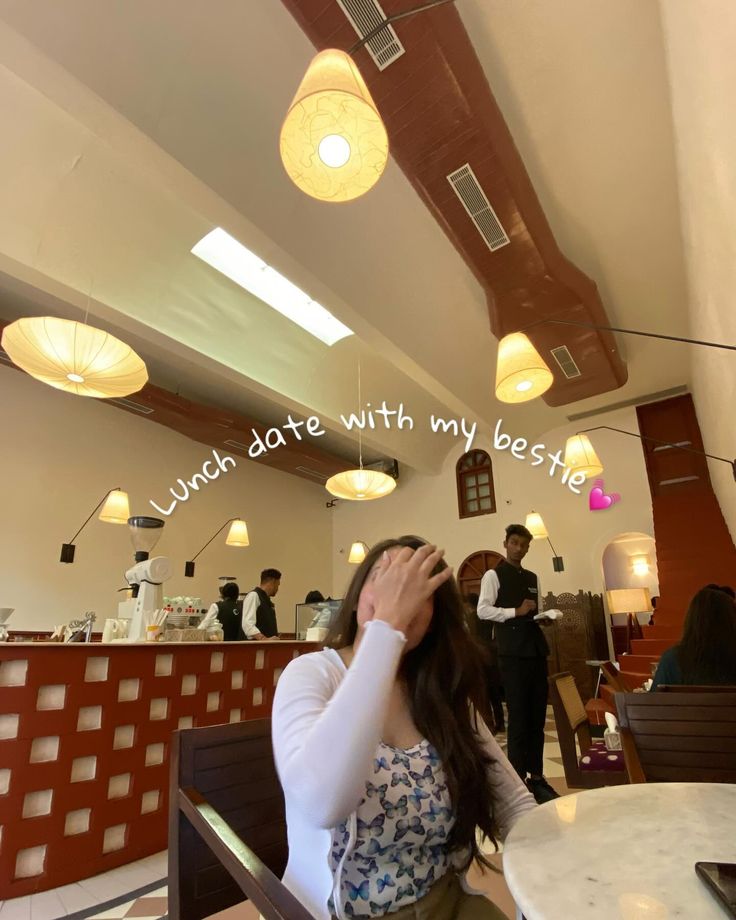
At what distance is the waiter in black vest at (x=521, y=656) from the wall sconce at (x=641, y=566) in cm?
758

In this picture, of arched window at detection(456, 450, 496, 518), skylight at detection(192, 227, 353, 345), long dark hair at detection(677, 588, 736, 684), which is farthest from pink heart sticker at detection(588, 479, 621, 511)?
long dark hair at detection(677, 588, 736, 684)

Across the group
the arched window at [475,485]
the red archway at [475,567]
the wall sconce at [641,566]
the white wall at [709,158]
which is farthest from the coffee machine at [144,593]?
the wall sconce at [641,566]

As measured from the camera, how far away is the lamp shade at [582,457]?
5.20 m

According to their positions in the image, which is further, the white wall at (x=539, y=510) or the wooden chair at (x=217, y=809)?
the white wall at (x=539, y=510)

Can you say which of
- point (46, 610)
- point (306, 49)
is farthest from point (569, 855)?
point (46, 610)

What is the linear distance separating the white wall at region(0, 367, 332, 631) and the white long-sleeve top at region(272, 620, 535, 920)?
6896mm

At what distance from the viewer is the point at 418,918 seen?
2.73 feet

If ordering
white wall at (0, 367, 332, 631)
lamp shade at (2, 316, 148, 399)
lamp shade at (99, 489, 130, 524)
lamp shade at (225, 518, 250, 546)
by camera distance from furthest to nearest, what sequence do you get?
lamp shade at (225, 518, 250, 546), white wall at (0, 367, 332, 631), lamp shade at (99, 489, 130, 524), lamp shade at (2, 316, 148, 399)

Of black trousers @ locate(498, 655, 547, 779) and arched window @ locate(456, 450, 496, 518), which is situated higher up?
arched window @ locate(456, 450, 496, 518)

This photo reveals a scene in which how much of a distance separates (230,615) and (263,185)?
4.08m

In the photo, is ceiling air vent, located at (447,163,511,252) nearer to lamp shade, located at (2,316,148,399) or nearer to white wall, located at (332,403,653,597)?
lamp shade, located at (2,316,148,399)

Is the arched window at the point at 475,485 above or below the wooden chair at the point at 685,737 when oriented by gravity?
above

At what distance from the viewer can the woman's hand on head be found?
0.76m

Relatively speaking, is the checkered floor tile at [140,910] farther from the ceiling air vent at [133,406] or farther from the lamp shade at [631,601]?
the lamp shade at [631,601]
